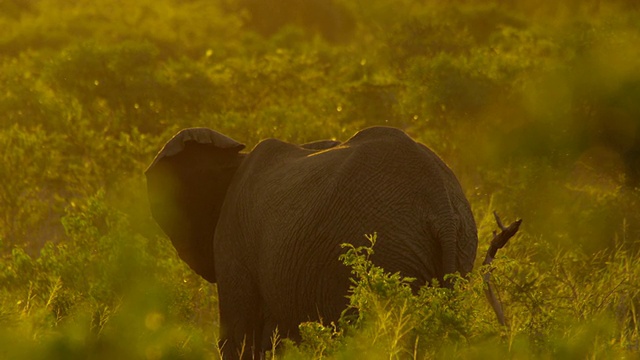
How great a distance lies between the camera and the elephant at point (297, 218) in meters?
6.34

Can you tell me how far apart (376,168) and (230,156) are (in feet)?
7.10

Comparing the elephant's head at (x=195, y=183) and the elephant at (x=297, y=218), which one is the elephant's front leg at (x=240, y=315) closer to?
the elephant at (x=297, y=218)

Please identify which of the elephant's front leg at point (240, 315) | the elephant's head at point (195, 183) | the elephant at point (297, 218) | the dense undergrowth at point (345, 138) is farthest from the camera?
the elephant's head at point (195, 183)

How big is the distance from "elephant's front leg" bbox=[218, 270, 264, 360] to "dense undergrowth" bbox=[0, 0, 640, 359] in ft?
1.64

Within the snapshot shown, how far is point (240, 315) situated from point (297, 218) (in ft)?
3.76

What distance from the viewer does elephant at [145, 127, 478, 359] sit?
6.34m

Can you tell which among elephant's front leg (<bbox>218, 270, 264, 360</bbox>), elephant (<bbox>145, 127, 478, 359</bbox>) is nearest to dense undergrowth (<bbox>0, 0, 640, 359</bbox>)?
elephant (<bbox>145, 127, 478, 359</bbox>)

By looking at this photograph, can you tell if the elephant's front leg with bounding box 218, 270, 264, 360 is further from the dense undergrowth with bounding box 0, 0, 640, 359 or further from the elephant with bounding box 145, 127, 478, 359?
the dense undergrowth with bounding box 0, 0, 640, 359

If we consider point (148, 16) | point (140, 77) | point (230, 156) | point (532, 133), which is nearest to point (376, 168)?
point (230, 156)

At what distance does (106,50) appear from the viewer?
69.9 ft

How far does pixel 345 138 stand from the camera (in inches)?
634

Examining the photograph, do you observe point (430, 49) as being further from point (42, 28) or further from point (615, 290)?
point (615, 290)

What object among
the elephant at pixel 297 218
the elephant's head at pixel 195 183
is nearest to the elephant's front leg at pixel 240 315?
the elephant at pixel 297 218

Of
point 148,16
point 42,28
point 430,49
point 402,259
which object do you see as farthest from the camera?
point 148,16
